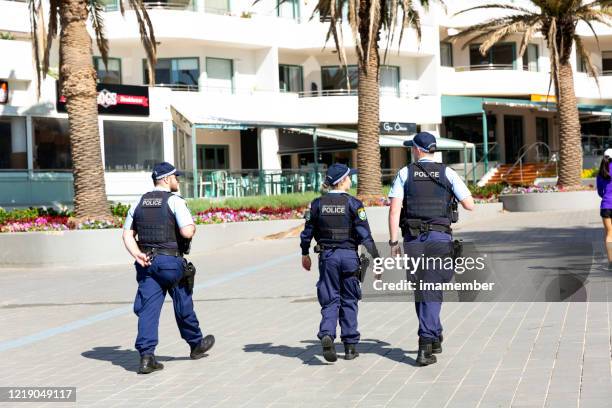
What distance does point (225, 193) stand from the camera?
107 ft

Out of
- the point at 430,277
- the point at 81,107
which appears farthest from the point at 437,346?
the point at 81,107

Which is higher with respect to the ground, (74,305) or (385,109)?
(385,109)

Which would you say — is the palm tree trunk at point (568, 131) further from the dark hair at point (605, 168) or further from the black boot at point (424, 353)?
the black boot at point (424, 353)

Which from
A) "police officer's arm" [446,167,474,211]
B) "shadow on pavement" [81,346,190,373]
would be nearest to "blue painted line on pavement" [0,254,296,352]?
"shadow on pavement" [81,346,190,373]

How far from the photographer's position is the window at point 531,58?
1935 inches

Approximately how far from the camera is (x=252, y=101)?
38281 millimetres

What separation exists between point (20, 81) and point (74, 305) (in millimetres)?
18646

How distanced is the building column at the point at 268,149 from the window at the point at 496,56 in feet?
45.2

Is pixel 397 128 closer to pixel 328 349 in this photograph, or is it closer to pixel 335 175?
pixel 335 175

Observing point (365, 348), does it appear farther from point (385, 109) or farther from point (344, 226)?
point (385, 109)

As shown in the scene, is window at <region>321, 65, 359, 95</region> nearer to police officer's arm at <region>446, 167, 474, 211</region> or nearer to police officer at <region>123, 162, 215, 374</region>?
police officer at <region>123, 162, 215, 374</region>

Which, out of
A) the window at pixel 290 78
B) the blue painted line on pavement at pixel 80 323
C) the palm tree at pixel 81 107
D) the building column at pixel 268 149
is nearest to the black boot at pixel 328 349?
the blue painted line on pavement at pixel 80 323

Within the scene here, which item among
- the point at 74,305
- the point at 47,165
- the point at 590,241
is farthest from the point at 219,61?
the point at 74,305

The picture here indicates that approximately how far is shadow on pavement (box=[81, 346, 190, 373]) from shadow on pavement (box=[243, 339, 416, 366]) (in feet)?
2.47
